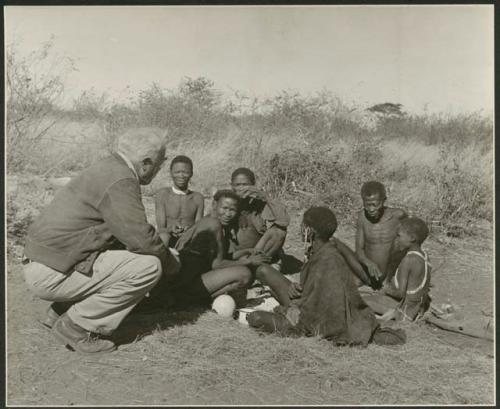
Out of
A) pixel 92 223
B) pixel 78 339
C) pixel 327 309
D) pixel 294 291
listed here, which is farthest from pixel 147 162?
pixel 327 309

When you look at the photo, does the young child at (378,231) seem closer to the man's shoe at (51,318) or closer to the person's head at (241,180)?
the person's head at (241,180)

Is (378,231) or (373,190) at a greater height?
(373,190)

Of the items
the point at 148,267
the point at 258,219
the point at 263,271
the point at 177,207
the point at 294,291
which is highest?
the point at 177,207

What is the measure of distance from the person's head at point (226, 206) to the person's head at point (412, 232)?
57.6 inches

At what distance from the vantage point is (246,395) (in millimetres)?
3287

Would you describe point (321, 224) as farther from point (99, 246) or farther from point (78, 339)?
point (78, 339)

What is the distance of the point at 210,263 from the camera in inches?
182

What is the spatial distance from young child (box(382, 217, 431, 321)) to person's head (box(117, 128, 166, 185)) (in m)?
2.20

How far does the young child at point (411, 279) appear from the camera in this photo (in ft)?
14.4

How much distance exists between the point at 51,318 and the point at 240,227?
197cm

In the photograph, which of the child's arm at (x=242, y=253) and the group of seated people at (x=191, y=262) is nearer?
the group of seated people at (x=191, y=262)

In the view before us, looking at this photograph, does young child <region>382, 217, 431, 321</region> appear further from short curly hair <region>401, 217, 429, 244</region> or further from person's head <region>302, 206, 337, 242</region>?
person's head <region>302, 206, 337, 242</region>

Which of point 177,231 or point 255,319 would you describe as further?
point 177,231

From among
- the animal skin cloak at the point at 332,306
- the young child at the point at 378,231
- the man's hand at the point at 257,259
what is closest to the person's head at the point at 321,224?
the animal skin cloak at the point at 332,306
